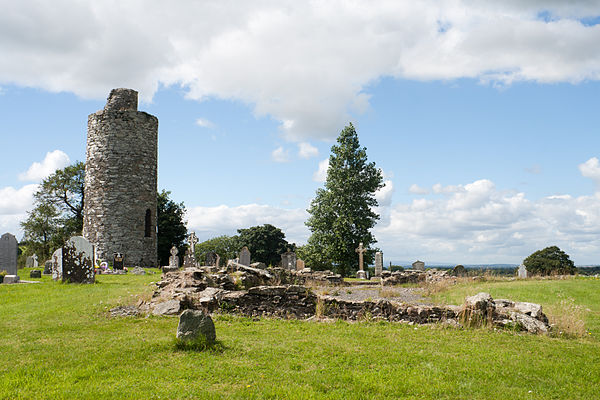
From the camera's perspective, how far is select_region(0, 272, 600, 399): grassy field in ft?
19.8

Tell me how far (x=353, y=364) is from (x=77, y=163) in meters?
47.2

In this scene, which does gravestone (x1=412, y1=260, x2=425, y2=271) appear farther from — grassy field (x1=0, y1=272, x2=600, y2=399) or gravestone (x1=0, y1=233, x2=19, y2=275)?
gravestone (x1=0, y1=233, x2=19, y2=275)

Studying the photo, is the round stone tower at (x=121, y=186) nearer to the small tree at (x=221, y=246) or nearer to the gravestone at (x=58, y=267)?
the gravestone at (x=58, y=267)

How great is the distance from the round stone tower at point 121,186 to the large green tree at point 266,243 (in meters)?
28.6

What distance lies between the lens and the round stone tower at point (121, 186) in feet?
104

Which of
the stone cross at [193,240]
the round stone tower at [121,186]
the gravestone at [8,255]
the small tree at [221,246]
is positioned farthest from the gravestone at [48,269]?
the small tree at [221,246]

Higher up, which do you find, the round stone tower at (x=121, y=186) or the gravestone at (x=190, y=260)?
the round stone tower at (x=121, y=186)

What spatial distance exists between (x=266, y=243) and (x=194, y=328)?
178ft

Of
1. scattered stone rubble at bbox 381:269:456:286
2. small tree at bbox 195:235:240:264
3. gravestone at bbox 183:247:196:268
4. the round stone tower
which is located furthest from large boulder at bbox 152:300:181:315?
small tree at bbox 195:235:240:264

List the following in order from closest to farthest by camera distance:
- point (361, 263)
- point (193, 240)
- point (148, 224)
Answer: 1. point (193, 240)
2. point (148, 224)
3. point (361, 263)

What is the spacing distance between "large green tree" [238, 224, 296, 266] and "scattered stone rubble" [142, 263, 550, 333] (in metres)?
48.0

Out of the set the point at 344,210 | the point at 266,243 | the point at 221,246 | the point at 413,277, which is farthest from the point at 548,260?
the point at 221,246

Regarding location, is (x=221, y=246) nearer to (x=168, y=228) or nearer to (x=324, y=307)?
(x=168, y=228)

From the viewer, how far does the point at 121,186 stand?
31.8 metres
